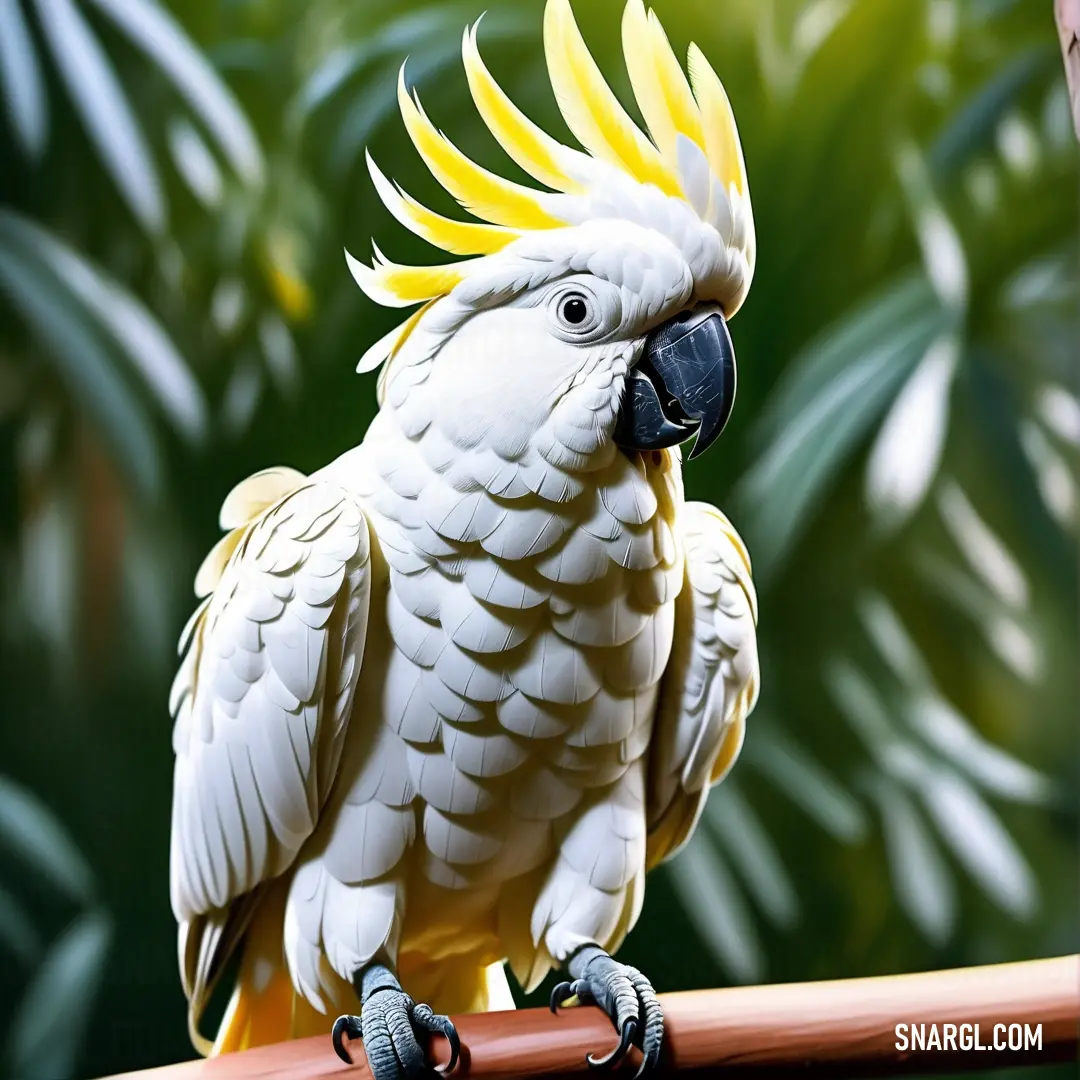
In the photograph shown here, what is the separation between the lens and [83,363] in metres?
1.95

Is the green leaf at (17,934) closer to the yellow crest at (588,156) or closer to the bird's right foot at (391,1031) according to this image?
the bird's right foot at (391,1031)

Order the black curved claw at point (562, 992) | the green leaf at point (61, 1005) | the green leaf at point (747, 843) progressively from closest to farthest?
the black curved claw at point (562, 992) < the green leaf at point (61, 1005) < the green leaf at point (747, 843)

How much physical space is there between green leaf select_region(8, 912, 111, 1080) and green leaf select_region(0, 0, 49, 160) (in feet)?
4.15

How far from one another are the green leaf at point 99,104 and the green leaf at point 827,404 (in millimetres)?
1099

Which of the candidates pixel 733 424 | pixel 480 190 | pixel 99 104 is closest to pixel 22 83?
pixel 99 104

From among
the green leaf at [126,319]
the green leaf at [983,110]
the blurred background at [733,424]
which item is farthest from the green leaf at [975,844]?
the green leaf at [126,319]

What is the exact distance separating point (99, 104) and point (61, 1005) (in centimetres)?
145

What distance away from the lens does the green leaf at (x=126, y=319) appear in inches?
76.7

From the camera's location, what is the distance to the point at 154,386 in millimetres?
1967

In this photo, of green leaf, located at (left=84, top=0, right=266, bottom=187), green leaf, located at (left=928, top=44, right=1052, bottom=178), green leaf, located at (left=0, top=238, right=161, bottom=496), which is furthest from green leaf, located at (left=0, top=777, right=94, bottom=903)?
green leaf, located at (left=928, top=44, right=1052, bottom=178)

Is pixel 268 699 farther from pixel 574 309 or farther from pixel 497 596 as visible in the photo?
pixel 574 309

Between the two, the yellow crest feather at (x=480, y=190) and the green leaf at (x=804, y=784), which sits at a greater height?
the yellow crest feather at (x=480, y=190)

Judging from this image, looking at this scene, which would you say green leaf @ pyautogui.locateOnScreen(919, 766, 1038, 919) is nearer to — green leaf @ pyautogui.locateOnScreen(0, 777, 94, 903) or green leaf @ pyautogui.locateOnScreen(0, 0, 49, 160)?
green leaf @ pyautogui.locateOnScreen(0, 777, 94, 903)

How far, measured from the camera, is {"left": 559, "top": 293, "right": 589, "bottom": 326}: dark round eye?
1110mm
